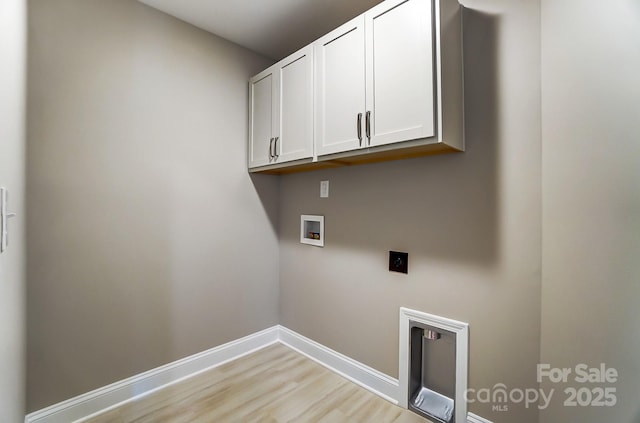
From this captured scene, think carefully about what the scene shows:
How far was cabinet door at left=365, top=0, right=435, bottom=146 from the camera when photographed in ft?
4.50

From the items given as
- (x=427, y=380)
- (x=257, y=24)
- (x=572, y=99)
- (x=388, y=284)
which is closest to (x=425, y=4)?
(x=572, y=99)

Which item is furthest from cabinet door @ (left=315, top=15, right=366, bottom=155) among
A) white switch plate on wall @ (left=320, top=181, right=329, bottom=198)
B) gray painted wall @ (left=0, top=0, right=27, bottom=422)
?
gray painted wall @ (left=0, top=0, right=27, bottom=422)

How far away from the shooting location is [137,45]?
187 cm

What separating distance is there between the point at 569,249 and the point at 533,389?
72 centimetres

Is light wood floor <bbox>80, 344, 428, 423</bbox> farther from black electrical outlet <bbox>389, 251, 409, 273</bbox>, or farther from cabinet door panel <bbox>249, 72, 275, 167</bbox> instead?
cabinet door panel <bbox>249, 72, 275, 167</bbox>

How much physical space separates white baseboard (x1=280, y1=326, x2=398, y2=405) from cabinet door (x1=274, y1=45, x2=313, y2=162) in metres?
1.57

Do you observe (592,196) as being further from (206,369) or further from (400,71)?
(206,369)

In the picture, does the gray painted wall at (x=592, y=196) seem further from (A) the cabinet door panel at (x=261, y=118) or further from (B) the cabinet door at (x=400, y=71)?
(A) the cabinet door panel at (x=261, y=118)

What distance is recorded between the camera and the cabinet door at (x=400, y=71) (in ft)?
4.50

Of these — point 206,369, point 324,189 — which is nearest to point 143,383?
point 206,369

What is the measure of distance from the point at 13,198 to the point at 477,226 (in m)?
2.22

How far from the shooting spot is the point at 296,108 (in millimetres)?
2041

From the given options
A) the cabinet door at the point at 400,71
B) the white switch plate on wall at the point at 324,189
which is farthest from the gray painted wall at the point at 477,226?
the cabinet door at the point at 400,71

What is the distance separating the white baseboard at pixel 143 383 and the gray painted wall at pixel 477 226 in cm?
97
